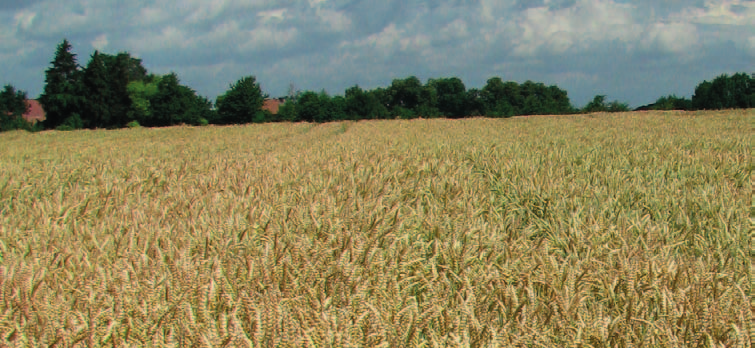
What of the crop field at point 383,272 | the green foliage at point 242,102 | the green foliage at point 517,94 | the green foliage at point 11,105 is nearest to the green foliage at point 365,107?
the green foliage at point 242,102

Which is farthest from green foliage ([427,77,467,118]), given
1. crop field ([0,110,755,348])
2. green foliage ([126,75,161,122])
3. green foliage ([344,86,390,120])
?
crop field ([0,110,755,348])

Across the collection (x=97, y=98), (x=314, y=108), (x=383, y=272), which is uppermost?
(x=97, y=98)

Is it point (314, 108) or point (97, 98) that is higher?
point (97, 98)

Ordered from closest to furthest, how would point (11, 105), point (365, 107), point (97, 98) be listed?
point (365, 107) → point (97, 98) → point (11, 105)

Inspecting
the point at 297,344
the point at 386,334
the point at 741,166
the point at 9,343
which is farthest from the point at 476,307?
the point at 741,166

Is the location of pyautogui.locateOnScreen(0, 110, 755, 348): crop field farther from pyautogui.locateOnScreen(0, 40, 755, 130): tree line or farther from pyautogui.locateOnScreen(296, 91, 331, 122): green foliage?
pyautogui.locateOnScreen(296, 91, 331, 122): green foliage

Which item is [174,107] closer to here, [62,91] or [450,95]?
[62,91]

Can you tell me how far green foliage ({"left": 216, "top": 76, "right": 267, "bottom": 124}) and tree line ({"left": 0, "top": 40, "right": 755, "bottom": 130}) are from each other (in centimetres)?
8

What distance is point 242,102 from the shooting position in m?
49.0

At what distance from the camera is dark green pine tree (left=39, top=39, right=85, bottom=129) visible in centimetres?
6322

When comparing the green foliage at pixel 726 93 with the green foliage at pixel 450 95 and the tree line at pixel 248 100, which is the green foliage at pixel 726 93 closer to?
the tree line at pixel 248 100

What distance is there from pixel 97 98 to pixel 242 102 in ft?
74.8

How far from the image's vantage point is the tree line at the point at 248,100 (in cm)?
4531

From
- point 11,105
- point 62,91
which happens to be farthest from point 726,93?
point 11,105
